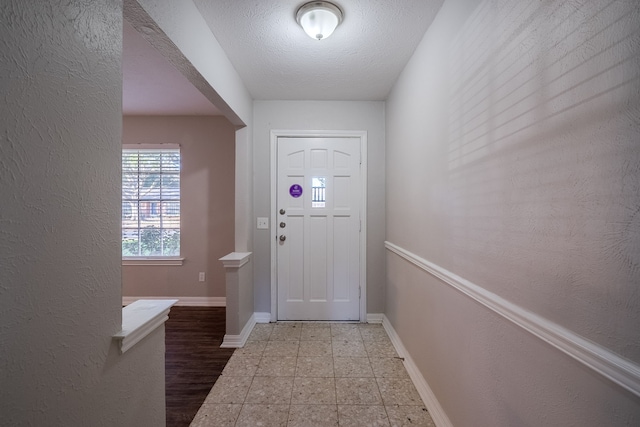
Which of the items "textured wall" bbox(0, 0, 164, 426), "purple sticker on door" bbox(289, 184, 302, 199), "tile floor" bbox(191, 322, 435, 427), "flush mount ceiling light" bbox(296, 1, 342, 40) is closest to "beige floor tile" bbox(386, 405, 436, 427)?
"tile floor" bbox(191, 322, 435, 427)

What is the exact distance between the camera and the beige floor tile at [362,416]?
60.3 inches

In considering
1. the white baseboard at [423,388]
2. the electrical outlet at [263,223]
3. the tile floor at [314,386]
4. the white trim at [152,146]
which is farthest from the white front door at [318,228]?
the white trim at [152,146]

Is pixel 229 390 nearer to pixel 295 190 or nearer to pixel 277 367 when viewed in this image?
pixel 277 367

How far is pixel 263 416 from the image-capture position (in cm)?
158

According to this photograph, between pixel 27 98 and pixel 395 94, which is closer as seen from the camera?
pixel 27 98

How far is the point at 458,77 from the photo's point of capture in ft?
4.43

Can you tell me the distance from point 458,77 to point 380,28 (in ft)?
2.27

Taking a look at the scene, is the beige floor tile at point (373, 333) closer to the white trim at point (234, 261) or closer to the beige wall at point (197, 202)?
the white trim at point (234, 261)

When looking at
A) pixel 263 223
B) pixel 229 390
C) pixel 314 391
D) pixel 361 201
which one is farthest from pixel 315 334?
pixel 361 201

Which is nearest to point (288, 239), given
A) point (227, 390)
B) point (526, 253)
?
point (227, 390)

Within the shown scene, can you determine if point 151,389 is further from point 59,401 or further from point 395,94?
point 395,94

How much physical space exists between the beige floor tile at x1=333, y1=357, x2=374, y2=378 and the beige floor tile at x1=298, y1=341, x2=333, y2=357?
0.42 ft

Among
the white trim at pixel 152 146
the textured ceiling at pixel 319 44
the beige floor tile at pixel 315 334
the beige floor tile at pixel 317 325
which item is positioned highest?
the textured ceiling at pixel 319 44

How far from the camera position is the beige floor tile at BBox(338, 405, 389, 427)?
1.53 meters
